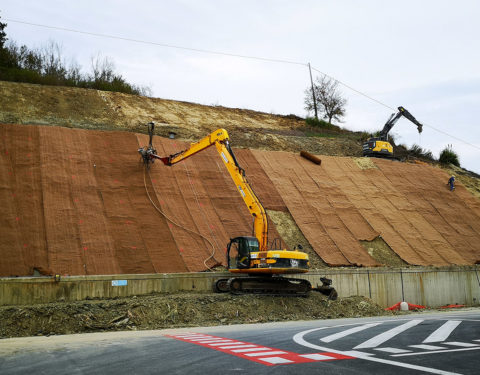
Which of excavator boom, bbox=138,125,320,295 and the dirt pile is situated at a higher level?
excavator boom, bbox=138,125,320,295

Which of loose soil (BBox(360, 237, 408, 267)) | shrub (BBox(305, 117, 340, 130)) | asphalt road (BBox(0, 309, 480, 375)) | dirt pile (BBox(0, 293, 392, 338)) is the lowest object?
dirt pile (BBox(0, 293, 392, 338))

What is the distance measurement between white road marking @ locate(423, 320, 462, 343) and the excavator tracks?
7.43m

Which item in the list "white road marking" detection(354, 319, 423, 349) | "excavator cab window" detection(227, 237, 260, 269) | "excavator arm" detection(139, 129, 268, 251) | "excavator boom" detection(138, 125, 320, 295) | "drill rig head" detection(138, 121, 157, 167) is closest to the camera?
"white road marking" detection(354, 319, 423, 349)

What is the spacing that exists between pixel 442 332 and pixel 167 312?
8458mm

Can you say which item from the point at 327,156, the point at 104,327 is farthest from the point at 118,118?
the point at 104,327

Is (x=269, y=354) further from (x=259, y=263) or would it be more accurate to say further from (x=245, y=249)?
(x=245, y=249)

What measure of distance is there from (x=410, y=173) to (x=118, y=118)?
2136cm

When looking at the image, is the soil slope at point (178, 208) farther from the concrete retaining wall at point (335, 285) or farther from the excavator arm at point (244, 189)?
the excavator arm at point (244, 189)

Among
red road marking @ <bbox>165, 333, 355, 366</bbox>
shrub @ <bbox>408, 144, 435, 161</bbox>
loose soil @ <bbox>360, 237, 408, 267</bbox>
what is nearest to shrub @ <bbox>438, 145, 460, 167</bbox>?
shrub @ <bbox>408, 144, 435, 161</bbox>

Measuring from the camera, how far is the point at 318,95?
52344mm

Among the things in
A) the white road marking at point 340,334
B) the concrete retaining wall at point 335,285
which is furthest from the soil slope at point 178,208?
the white road marking at point 340,334

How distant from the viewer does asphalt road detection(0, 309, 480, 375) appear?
6.29 metres

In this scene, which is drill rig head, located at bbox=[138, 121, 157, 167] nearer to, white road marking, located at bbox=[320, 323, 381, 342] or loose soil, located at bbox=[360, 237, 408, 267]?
loose soil, located at bbox=[360, 237, 408, 267]

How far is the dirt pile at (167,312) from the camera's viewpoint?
43.2 ft
